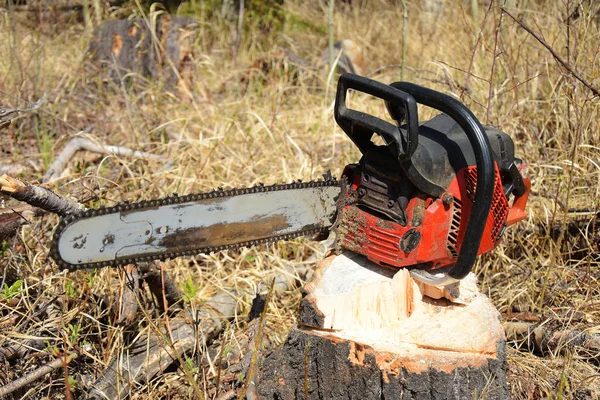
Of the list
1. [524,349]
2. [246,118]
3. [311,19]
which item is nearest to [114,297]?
[524,349]

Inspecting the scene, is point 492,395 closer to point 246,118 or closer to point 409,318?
point 409,318

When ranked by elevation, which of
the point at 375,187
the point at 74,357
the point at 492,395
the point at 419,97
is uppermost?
the point at 419,97

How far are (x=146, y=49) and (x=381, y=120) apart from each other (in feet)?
11.6

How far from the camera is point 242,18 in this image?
6285 millimetres

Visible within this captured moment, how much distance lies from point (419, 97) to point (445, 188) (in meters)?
0.35

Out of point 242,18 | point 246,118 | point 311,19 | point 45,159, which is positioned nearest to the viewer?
point 45,159

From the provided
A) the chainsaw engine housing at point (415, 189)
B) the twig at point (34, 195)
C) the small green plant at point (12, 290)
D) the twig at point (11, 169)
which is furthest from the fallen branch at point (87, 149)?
the chainsaw engine housing at point (415, 189)

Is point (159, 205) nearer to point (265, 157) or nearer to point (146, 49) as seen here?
point (265, 157)

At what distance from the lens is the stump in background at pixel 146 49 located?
506 cm

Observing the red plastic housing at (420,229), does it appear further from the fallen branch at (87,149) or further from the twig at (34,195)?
the fallen branch at (87,149)

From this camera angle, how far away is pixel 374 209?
225cm

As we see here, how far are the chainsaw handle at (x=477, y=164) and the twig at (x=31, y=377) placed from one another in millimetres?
1505

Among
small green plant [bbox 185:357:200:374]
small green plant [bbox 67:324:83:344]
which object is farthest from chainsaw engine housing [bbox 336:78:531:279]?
small green plant [bbox 67:324:83:344]

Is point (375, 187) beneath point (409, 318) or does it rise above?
above
